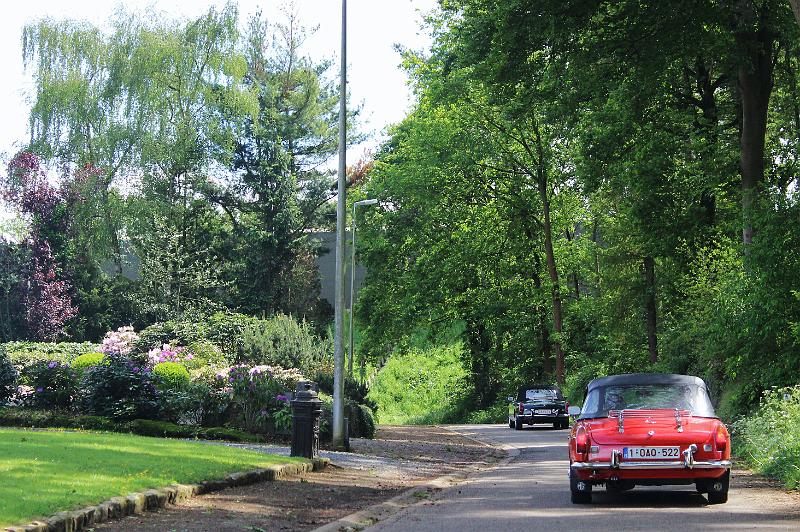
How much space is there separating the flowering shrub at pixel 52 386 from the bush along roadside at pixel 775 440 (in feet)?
49.7

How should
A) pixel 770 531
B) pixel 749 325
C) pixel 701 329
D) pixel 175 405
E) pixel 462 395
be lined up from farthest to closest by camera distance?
→ 1. pixel 462 395
2. pixel 701 329
3. pixel 175 405
4. pixel 749 325
5. pixel 770 531

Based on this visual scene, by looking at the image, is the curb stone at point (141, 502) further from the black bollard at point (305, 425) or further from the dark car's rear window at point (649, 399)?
the dark car's rear window at point (649, 399)

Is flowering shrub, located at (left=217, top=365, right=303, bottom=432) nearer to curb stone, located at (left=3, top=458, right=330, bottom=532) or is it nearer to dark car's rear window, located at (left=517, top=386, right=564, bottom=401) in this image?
curb stone, located at (left=3, top=458, right=330, bottom=532)

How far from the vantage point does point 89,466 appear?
47.7ft

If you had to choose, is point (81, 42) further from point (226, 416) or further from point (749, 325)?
point (749, 325)

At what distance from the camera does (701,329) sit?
3316cm

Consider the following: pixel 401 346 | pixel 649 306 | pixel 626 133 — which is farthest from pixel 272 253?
pixel 626 133

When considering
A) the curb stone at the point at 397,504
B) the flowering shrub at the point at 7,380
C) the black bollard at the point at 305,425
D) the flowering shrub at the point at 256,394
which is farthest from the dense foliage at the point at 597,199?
the flowering shrub at the point at 7,380

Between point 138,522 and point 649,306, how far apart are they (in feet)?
116

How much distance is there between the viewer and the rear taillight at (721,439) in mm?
13902

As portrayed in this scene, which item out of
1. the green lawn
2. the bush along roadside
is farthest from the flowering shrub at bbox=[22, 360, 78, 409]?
the bush along roadside

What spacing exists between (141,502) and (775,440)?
36.9 ft

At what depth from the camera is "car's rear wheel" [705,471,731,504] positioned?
14.0 m

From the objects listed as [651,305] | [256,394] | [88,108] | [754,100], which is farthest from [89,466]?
[88,108]
